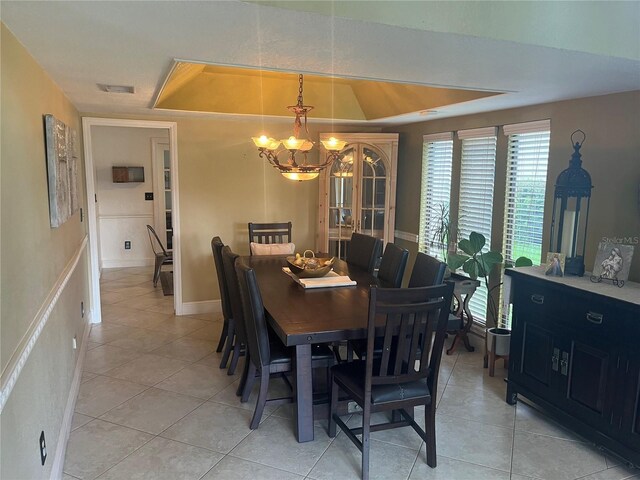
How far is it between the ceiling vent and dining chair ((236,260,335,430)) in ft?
4.83

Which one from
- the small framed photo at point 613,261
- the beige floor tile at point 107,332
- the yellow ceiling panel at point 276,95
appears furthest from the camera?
the beige floor tile at point 107,332

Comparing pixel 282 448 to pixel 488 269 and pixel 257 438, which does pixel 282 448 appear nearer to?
pixel 257 438

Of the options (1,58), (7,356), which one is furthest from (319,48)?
(7,356)

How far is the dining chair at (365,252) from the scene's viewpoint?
4.05 metres

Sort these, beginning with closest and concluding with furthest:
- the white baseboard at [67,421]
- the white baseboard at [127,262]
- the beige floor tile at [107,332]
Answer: the white baseboard at [67,421] < the beige floor tile at [107,332] < the white baseboard at [127,262]

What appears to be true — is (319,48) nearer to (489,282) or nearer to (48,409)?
(48,409)

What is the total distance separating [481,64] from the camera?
235cm

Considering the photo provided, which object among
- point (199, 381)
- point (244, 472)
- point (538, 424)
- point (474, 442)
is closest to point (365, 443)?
point (244, 472)

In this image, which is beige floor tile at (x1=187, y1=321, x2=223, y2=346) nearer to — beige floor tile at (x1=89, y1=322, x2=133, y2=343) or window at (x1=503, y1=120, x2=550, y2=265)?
beige floor tile at (x1=89, y1=322, x2=133, y2=343)

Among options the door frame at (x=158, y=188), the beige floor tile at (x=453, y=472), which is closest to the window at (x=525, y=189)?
the beige floor tile at (x=453, y=472)

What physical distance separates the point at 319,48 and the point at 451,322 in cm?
295

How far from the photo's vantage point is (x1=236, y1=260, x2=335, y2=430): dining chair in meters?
2.79

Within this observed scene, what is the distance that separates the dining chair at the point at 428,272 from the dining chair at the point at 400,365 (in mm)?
351

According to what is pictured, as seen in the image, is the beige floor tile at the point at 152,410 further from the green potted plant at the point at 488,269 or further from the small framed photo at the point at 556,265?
the small framed photo at the point at 556,265
